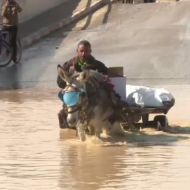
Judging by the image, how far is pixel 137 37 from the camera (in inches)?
778

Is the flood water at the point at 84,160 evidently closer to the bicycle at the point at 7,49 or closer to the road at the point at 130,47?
the road at the point at 130,47

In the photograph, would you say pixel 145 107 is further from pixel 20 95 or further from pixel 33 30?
pixel 33 30

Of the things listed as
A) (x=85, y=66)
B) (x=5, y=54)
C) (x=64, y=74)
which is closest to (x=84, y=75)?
(x=64, y=74)

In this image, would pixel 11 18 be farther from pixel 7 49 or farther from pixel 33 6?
pixel 33 6

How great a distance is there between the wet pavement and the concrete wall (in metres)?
1.55

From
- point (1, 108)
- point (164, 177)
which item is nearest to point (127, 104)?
point (164, 177)

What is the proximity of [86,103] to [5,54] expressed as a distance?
10154 mm

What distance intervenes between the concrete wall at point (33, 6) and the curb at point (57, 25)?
3.95ft

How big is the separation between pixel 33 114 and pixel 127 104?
104 inches

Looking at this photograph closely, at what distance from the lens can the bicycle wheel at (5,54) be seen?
17.7 metres

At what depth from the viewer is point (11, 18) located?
18.4m

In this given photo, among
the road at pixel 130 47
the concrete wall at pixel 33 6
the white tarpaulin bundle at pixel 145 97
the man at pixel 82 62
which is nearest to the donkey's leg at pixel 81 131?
the man at pixel 82 62

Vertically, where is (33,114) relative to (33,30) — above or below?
below

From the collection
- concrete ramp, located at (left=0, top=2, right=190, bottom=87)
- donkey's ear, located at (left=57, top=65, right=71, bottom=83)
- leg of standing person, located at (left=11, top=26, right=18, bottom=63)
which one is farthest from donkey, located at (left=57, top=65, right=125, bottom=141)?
leg of standing person, located at (left=11, top=26, right=18, bottom=63)
